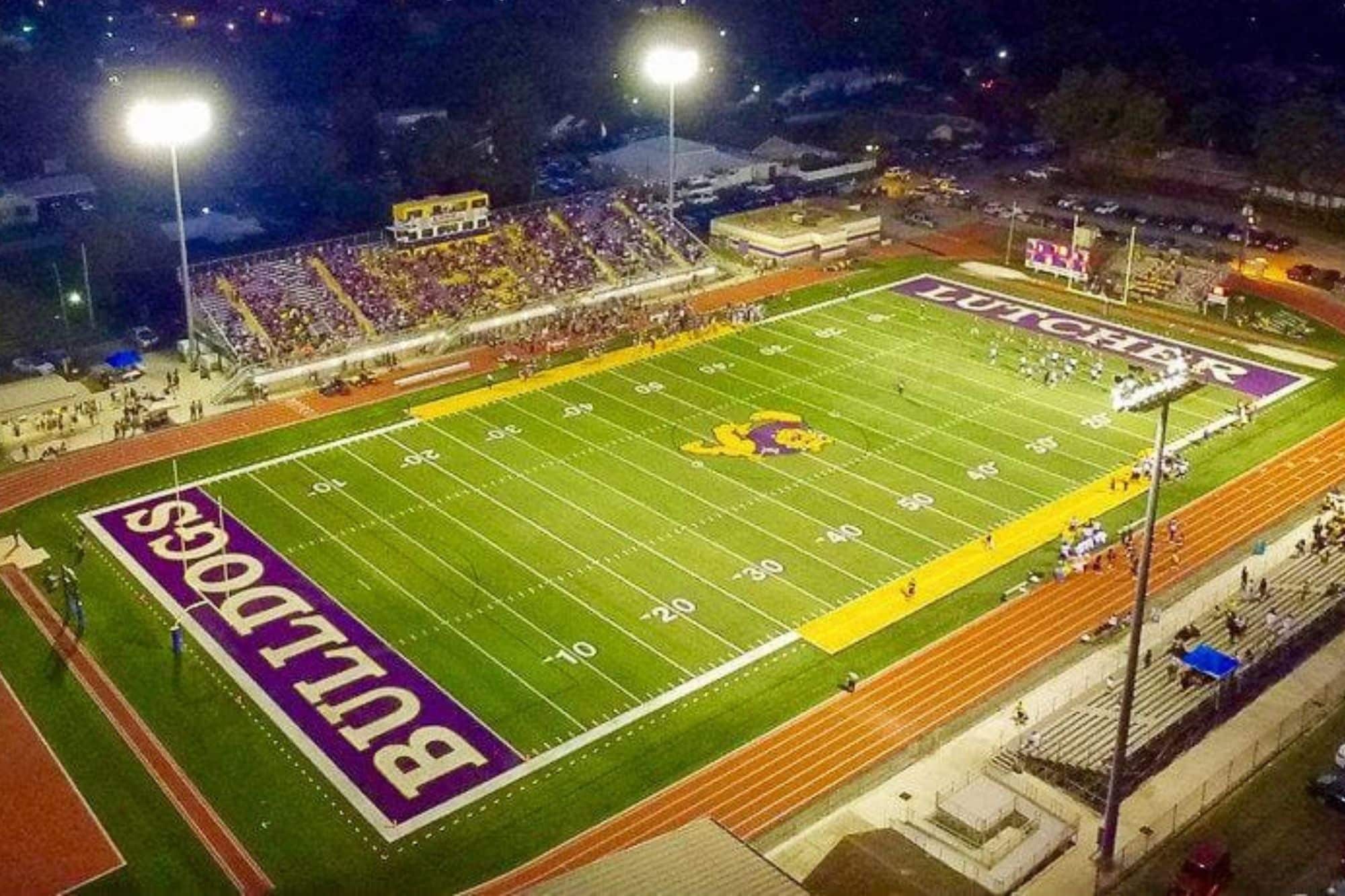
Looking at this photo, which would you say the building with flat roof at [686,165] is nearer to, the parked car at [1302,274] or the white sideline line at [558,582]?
the parked car at [1302,274]

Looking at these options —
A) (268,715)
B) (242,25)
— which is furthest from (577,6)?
(268,715)

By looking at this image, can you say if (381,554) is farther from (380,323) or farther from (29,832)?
(380,323)

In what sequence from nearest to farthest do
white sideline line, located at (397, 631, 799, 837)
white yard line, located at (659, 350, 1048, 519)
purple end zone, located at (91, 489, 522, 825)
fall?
white sideline line, located at (397, 631, 799, 837)
purple end zone, located at (91, 489, 522, 825)
white yard line, located at (659, 350, 1048, 519)

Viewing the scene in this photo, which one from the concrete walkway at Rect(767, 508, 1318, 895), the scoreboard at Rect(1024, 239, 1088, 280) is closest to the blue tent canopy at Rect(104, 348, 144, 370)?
the concrete walkway at Rect(767, 508, 1318, 895)

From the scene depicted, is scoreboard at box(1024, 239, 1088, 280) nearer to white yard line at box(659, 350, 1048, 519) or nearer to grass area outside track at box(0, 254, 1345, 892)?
grass area outside track at box(0, 254, 1345, 892)

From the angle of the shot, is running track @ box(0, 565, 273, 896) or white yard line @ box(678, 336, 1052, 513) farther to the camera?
white yard line @ box(678, 336, 1052, 513)
